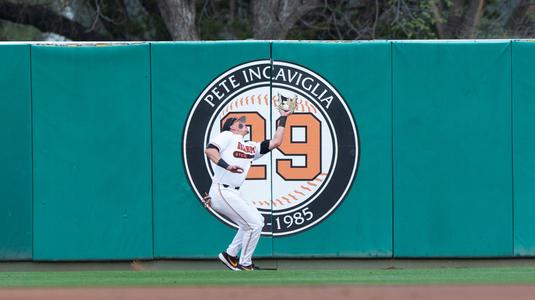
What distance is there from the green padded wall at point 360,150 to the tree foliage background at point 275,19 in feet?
16.5

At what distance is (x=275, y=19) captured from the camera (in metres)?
16.5

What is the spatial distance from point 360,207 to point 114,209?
2.67 m

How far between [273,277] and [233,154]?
62.9 inches

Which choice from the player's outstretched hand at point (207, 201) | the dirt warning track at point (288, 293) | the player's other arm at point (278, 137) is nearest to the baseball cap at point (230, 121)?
the player's other arm at point (278, 137)

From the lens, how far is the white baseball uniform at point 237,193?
10.6 metres

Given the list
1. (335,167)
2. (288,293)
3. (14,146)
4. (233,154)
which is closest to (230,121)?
(233,154)

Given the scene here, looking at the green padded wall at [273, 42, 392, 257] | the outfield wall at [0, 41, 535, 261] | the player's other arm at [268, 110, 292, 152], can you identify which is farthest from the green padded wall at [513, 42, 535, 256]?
the player's other arm at [268, 110, 292, 152]

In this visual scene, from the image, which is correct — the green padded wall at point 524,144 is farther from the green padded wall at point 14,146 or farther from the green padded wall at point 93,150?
the green padded wall at point 14,146

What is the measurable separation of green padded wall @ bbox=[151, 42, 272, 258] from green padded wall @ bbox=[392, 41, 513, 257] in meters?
1.66

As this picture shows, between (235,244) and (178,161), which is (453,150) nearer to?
(235,244)

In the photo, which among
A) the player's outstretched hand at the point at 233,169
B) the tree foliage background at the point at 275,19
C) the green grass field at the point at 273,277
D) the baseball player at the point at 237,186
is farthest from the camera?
the tree foliage background at the point at 275,19

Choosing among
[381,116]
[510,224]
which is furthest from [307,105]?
[510,224]

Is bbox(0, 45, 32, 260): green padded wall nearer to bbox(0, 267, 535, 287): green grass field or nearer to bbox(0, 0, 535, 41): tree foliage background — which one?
bbox(0, 267, 535, 287): green grass field

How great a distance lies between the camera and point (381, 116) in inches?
446
